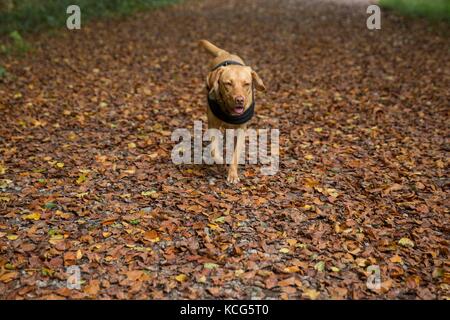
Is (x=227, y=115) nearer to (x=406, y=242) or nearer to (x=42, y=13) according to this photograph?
(x=406, y=242)

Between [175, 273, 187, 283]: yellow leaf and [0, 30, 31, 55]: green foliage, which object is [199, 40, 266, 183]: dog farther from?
[0, 30, 31, 55]: green foliage

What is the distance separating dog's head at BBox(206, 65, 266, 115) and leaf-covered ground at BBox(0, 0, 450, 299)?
3.67ft

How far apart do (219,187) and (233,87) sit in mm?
1351

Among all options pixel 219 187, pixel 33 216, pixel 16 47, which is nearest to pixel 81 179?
pixel 33 216

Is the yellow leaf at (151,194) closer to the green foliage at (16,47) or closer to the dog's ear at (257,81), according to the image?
the dog's ear at (257,81)

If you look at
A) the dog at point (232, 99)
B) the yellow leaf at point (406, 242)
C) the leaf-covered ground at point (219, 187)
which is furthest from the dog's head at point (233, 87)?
the yellow leaf at point (406, 242)

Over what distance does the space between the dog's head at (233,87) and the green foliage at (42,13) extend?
36.7 ft

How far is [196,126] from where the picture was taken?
7.83 metres

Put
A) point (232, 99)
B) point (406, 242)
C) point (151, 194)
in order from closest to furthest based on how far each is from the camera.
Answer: point (406, 242)
point (232, 99)
point (151, 194)

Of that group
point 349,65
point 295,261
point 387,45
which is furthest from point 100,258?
point 387,45

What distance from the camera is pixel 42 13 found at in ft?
50.1

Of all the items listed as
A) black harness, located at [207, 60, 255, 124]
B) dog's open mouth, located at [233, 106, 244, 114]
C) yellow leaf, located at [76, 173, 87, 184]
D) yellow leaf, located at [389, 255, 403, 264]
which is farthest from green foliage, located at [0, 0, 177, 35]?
yellow leaf, located at [389, 255, 403, 264]

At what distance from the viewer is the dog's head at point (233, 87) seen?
527cm

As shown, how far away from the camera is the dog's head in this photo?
5.27 metres
